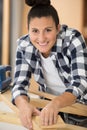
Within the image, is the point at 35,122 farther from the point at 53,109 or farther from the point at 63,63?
the point at 63,63

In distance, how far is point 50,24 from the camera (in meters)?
0.90

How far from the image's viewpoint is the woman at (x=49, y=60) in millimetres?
822

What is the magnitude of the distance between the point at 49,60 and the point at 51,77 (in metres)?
Answer: 0.07

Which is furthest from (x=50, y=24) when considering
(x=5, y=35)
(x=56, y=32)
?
(x=5, y=35)

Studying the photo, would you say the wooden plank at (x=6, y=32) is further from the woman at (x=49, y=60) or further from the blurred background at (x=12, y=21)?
the woman at (x=49, y=60)

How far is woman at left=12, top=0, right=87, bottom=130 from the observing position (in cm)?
82

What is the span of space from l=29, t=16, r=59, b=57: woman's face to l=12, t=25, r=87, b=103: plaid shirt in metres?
0.06

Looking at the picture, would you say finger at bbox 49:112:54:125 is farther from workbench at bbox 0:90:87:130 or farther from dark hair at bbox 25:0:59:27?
dark hair at bbox 25:0:59:27

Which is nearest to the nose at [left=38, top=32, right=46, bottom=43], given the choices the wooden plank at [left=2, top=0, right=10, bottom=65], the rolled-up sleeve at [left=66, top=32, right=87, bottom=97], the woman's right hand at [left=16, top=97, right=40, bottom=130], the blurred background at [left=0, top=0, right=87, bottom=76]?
the rolled-up sleeve at [left=66, top=32, right=87, bottom=97]

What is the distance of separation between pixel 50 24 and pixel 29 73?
0.23 meters

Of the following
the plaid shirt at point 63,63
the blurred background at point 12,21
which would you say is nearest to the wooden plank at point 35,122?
the plaid shirt at point 63,63

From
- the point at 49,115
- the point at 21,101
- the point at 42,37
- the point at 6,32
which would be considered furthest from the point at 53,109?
the point at 6,32

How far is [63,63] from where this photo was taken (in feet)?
3.24

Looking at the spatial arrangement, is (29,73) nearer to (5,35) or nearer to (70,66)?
(70,66)
